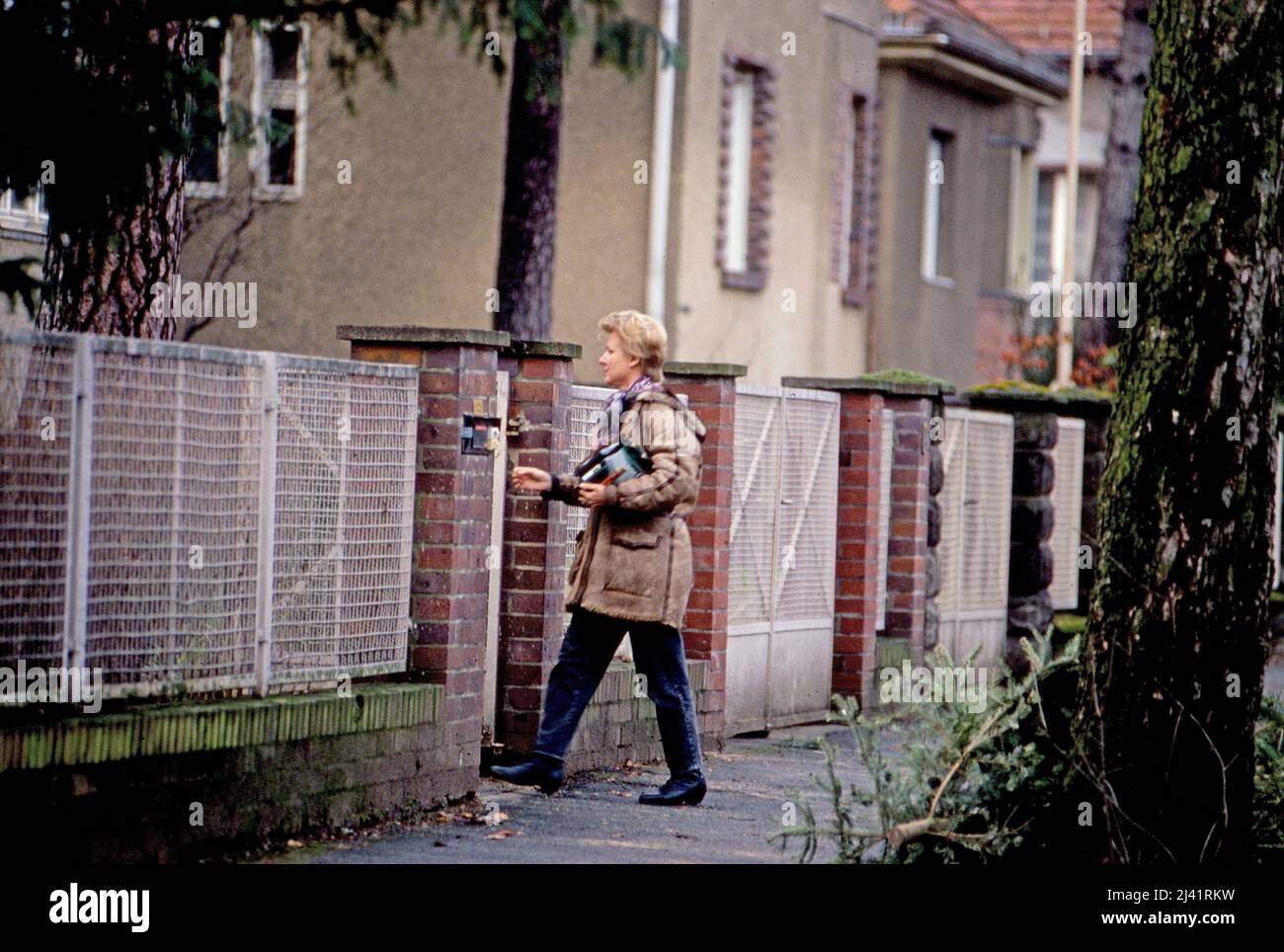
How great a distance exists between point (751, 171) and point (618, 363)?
48.8ft

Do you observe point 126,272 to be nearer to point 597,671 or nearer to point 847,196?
point 597,671

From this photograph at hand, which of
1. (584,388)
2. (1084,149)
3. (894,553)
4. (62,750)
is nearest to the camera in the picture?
(62,750)

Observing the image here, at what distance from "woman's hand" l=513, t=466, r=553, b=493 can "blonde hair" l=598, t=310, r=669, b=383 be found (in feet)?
2.24

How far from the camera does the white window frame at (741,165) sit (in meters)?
23.4

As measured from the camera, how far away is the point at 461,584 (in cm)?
911

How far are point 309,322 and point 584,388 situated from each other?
37.6 ft

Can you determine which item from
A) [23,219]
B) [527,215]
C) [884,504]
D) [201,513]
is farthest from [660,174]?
[201,513]

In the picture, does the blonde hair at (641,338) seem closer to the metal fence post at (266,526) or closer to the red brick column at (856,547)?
the metal fence post at (266,526)

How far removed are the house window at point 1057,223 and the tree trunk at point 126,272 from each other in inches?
1084

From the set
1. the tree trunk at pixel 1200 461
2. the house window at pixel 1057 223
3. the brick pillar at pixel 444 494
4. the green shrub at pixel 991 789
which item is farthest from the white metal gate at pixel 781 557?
the house window at pixel 1057 223

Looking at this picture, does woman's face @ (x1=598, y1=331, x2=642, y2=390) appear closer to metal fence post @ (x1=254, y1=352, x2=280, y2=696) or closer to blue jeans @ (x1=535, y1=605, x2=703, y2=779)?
blue jeans @ (x1=535, y1=605, x2=703, y2=779)

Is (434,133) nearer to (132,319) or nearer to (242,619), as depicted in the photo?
(132,319)

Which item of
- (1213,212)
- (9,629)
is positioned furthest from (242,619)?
(1213,212)

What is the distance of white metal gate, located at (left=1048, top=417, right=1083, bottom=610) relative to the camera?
17.6 m
